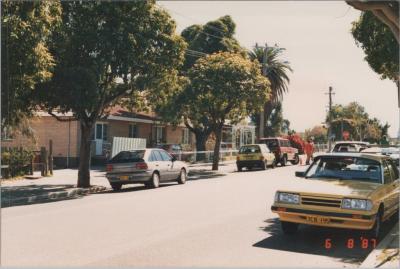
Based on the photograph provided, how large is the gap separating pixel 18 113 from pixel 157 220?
432 inches

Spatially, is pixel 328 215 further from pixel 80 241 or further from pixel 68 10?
pixel 68 10

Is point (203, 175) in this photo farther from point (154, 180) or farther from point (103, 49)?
point (103, 49)

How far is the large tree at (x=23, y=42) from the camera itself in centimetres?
1408

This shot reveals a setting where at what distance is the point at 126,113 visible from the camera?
38625mm

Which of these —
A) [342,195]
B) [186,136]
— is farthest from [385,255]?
[186,136]

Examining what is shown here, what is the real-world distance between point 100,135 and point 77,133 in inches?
115

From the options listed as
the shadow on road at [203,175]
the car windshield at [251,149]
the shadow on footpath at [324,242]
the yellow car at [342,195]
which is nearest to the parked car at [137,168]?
the shadow on road at [203,175]

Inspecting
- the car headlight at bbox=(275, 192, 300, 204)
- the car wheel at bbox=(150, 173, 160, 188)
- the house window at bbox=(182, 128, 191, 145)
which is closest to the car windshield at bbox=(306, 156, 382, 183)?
the car headlight at bbox=(275, 192, 300, 204)

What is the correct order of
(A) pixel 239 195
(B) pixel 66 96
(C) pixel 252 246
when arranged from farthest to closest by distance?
(B) pixel 66 96, (A) pixel 239 195, (C) pixel 252 246

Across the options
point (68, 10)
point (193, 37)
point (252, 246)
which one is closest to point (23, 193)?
point (68, 10)

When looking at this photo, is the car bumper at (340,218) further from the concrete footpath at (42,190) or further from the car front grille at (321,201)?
the concrete footpath at (42,190)

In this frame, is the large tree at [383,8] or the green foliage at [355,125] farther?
the green foliage at [355,125]

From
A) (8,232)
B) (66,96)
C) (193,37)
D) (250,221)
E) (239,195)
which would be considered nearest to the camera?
(8,232)

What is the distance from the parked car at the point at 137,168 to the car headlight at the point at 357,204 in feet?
37.7
